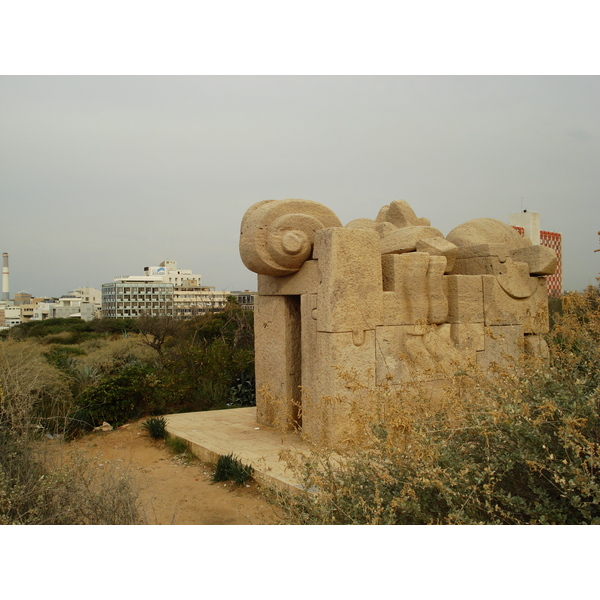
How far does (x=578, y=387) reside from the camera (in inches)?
100

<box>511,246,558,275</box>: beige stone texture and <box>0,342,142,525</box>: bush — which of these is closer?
<box>0,342,142,525</box>: bush

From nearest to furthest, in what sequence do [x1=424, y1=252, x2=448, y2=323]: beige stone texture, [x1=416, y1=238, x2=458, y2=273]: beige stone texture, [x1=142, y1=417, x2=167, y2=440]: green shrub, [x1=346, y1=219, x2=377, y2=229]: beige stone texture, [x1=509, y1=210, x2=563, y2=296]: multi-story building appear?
[x1=424, y1=252, x2=448, y2=323]: beige stone texture
[x1=416, y1=238, x2=458, y2=273]: beige stone texture
[x1=142, y1=417, x2=167, y2=440]: green shrub
[x1=346, y1=219, x2=377, y2=229]: beige stone texture
[x1=509, y1=210, x2=563, y2=296]: multi-story building

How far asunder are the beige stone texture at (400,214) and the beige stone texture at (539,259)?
1.36 meters

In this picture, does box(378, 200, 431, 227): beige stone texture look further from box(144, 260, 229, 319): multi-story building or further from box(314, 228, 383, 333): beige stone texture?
box(144, 260, 229, 319): multi-story building

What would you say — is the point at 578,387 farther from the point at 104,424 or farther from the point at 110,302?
the point at 110,302

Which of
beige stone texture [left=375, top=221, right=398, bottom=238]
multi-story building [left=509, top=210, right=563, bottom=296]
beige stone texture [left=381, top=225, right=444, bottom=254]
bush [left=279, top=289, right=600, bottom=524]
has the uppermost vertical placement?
multi-story building [left=509, top=210, right=563, bottom=296]

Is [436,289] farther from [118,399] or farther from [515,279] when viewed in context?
[118,399]

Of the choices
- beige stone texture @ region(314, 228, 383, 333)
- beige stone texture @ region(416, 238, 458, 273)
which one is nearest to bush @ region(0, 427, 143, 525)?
beige stone texture @ region(314, 228, 383, 333)

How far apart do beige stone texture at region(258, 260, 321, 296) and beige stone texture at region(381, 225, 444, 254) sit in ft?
3.39

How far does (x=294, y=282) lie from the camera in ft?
18.2

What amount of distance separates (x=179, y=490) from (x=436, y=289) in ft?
10.5

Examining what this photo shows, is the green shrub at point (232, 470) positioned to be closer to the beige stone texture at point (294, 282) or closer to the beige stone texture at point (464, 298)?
the beige stone texture at point (294, 282)

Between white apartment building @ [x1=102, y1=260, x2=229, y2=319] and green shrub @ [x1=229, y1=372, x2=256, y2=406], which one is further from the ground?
white apartment building @ [x1=102, y1=260, x2=229, y2=319]

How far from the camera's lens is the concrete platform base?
4.57m
